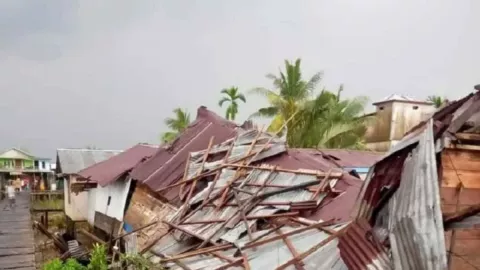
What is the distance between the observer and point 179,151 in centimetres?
1109

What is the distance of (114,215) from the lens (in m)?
13.1

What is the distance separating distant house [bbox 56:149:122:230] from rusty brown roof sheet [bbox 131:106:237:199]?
8342 millimetres

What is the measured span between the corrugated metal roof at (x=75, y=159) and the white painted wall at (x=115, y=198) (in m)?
8.34

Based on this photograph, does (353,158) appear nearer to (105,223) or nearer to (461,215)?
(105,223)

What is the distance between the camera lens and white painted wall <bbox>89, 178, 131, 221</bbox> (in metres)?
12.2

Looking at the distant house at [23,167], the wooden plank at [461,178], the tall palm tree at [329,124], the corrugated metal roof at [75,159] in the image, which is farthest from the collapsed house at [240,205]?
the distant house at [23,167]

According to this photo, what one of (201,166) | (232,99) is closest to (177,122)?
(232,99)

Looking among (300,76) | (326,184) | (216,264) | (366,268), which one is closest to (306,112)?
(300,76)

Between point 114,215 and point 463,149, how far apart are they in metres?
11.0

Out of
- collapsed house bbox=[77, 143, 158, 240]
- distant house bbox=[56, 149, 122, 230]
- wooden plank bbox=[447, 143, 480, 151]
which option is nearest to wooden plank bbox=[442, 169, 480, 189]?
wooden plank bbox=[447, 143, 480, 151]

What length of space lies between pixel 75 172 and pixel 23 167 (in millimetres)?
26240

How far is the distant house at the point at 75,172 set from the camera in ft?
66.7

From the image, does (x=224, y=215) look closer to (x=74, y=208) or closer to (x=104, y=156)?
(x=74, y=208)

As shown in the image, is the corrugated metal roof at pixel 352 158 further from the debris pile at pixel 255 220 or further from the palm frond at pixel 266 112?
the palm frond at pixel 266 112
